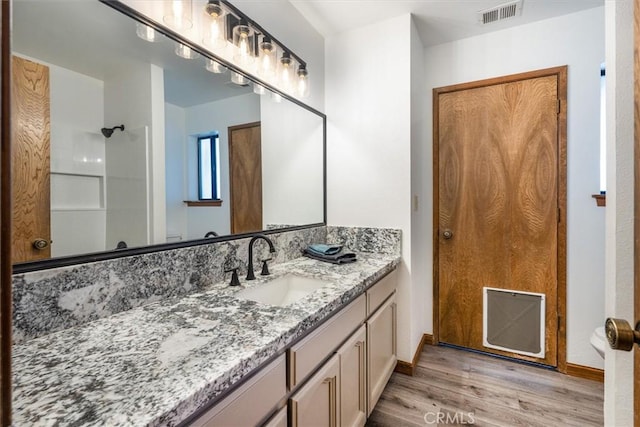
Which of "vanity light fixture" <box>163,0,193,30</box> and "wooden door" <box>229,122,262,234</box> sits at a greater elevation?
"vanity light fixture" <box>163,0,193,30</box>

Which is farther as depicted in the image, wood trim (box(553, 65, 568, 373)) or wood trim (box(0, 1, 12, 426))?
wood trim (box(553, 65, 568, 373))

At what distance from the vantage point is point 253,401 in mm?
728

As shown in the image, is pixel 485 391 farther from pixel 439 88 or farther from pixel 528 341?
pixel 439 88

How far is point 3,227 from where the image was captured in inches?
13.6

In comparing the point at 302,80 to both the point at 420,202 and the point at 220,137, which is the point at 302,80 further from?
the point at 420,202

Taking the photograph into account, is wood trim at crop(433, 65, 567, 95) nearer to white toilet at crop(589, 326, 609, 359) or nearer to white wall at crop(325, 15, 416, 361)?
white wall at crop(325, 15, 416, 361)

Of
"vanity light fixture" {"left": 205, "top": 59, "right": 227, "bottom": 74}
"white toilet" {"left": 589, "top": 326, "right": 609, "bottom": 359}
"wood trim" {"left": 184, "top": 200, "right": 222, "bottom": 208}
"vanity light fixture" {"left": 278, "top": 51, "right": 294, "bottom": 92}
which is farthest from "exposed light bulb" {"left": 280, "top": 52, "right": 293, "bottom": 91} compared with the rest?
"white toilet" {"left": 589, "top": 326, "right": 609, "bottom": 359}

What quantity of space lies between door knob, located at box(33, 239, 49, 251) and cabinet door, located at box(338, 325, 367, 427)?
1.05m

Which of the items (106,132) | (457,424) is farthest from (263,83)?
(457,424)

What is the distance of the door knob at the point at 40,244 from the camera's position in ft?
2.64

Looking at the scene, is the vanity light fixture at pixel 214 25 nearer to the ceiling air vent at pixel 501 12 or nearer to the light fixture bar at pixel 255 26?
the light fixture bar at pixel 255 26

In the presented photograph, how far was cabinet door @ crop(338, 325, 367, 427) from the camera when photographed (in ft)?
3.95

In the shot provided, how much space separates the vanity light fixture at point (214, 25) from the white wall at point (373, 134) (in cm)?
108

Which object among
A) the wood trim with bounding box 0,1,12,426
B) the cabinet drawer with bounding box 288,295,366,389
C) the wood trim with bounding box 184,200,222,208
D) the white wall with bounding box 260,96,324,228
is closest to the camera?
the wood trim with bounding box 0,1,12,426
